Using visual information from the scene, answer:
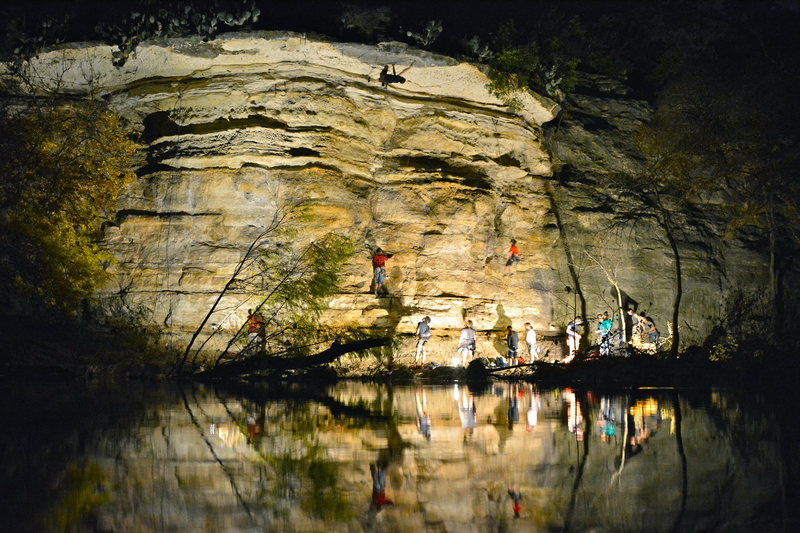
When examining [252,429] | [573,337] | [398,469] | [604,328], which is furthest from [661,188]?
[398,469]

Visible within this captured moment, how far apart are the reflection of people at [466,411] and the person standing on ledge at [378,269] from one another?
7828 mm

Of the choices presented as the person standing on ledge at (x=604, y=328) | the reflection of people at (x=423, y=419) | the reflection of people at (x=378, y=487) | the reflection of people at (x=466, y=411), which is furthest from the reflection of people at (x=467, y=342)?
the reflection of people at (x=378, y=487)

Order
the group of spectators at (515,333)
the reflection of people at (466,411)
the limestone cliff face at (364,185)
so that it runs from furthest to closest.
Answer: the group of spectators at (515,333), the limestone cliff face at (364,185), the reflection of people at (466,411)

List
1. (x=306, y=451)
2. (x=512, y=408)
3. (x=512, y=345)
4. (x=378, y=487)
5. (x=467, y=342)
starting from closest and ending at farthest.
→ 1. (x=378, y=487)
2. (x=306, y=451)
3. (x=512, y=408)
4. (x=467, y=342)
5. (x=512, y=345)

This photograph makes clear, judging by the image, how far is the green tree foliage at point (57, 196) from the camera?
1992cm

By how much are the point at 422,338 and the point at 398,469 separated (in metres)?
16.9

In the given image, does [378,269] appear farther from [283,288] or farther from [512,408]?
[512,408]

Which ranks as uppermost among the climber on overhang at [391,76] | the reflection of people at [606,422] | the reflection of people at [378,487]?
the climber on overhang at [391,76]

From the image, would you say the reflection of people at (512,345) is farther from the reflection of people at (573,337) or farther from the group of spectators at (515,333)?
the reflection of people at (573,337)

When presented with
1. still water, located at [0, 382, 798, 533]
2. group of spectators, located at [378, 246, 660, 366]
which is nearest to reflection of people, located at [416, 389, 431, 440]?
still water, located at [0, 382, 798, 533]

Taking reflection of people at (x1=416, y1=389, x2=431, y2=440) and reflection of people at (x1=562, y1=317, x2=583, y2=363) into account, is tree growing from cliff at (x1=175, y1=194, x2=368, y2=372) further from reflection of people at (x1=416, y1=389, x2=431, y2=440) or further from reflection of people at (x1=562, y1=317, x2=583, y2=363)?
reflection of people at (x1=416, y1=389, x2=431, y2=440)

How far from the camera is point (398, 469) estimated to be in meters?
6.12

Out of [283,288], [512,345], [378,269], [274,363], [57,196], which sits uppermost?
[57,196]

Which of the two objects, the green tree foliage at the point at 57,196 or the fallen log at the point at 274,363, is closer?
the fallen log at the point at 274,363
